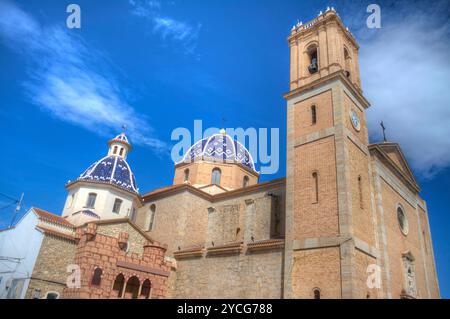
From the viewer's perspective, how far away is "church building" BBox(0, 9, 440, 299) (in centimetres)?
1577

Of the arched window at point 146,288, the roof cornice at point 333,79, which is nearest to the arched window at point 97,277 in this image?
the arched window at point 146,288

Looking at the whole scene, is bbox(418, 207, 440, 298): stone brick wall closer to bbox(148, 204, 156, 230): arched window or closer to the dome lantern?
bbox(148, 204, 156, 230): arched window

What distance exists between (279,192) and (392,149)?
25.0 ft

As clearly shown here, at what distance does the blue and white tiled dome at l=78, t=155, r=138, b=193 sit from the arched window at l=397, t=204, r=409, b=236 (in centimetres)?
1713

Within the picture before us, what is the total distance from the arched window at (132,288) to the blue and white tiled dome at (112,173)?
777 cm

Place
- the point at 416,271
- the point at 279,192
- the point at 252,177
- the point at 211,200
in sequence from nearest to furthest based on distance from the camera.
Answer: the point at 416,271 < the point at 279,192 < the point at 211,200 < the point at 252,177

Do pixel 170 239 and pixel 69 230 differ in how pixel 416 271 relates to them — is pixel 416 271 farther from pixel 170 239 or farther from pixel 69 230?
pixel 69 230

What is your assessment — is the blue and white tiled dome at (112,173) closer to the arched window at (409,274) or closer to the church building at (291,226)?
the church building at (291,226)

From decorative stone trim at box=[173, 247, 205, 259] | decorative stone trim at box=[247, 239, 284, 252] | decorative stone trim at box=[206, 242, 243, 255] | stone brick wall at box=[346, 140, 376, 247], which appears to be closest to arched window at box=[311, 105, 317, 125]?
stone brick wall at box=[346, 140, 376, 247]

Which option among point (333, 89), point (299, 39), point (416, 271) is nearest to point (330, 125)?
point (333, 89)

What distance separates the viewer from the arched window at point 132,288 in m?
17.9
